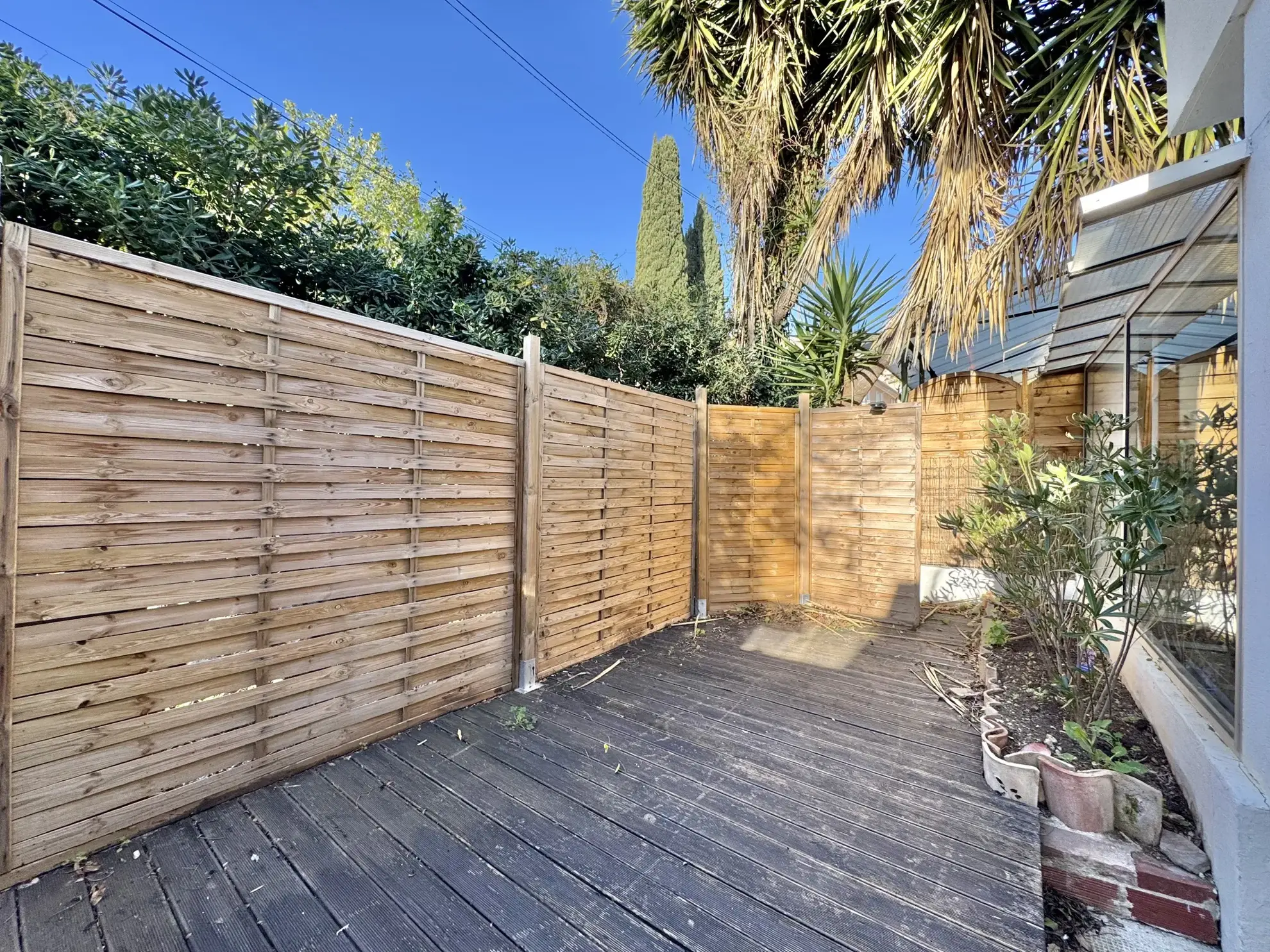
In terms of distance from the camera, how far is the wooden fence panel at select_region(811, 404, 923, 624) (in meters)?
4.05

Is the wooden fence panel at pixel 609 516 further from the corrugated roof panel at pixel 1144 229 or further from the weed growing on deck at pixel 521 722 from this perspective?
the corrugated roof panel at pixel 1144 229

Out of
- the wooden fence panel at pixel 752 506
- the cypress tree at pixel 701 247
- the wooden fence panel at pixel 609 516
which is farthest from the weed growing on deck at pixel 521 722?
the cypress tree at pixel 701 247

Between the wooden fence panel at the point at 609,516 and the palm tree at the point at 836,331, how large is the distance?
1.33 meters

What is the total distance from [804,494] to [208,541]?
405 centimetres

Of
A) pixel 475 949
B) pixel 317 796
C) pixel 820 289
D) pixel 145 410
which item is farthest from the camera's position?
pixel 820 289

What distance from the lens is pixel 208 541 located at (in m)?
1.78

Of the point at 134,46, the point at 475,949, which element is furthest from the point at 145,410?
the point at 134,46

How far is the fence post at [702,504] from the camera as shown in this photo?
4.30 meters

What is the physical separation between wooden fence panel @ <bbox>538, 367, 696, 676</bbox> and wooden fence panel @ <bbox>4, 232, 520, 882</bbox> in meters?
0.63

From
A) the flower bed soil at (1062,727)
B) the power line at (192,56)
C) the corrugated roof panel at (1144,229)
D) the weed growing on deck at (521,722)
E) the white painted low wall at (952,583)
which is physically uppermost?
the power line at (192,56)

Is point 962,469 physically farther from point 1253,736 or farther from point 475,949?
point 475,949

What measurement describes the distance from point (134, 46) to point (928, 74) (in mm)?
6944

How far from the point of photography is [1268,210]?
4.48 feet

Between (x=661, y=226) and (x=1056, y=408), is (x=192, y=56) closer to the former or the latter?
(x=661, y=226)
